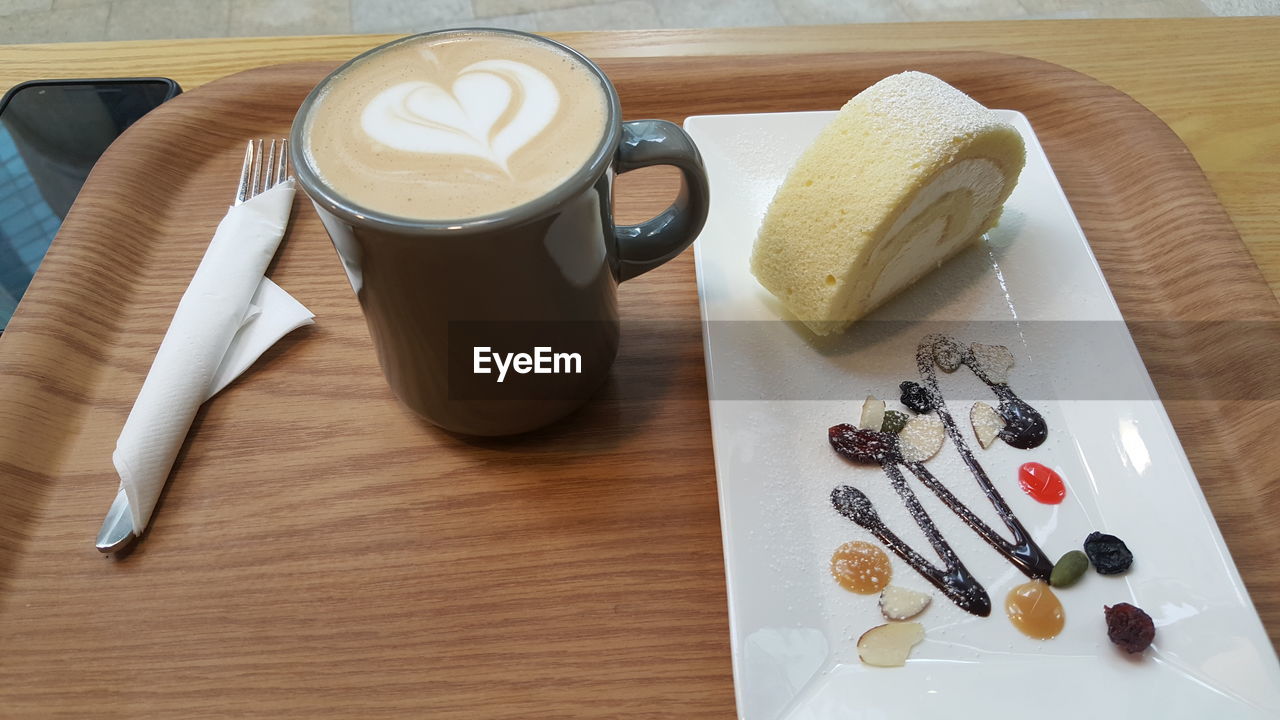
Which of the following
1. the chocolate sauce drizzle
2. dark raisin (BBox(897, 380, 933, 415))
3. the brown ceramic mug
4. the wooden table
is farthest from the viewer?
the wooden table

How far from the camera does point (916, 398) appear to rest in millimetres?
754

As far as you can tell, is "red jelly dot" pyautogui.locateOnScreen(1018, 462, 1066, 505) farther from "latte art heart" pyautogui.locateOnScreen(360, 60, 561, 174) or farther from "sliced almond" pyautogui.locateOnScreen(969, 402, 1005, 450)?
"latte art heart" pyautogui.locateOnScreen(360, 60, 561, 174)

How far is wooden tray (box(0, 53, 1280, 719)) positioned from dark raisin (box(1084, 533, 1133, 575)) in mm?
112

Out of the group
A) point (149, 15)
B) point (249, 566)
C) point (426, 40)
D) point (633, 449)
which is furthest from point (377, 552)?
point (149, 15)

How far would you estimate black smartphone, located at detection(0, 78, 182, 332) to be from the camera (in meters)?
0.97

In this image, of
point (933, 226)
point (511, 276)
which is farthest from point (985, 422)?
point (511, 276)

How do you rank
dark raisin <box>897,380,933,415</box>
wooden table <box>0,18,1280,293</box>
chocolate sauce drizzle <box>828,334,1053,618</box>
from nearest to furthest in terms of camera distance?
chocolate sauce drizzle <box>828,334,1053,618</box> < dark raisin <box>897,380,933,415</box> < wooden table <box>0,18,1280,293</box>

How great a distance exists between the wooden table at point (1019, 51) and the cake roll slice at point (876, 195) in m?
0.35

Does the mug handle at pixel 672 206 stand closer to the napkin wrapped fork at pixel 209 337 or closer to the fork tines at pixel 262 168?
the napkin wrapped fork at pixel 209 337

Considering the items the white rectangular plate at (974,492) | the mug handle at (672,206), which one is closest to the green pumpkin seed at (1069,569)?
the white rectangular plate at (974,492)

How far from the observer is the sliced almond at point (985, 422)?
729 mm

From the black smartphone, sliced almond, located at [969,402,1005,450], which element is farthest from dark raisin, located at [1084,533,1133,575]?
the black smartphone

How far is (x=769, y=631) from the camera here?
60 centimetres

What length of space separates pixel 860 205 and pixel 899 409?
0.18 m
